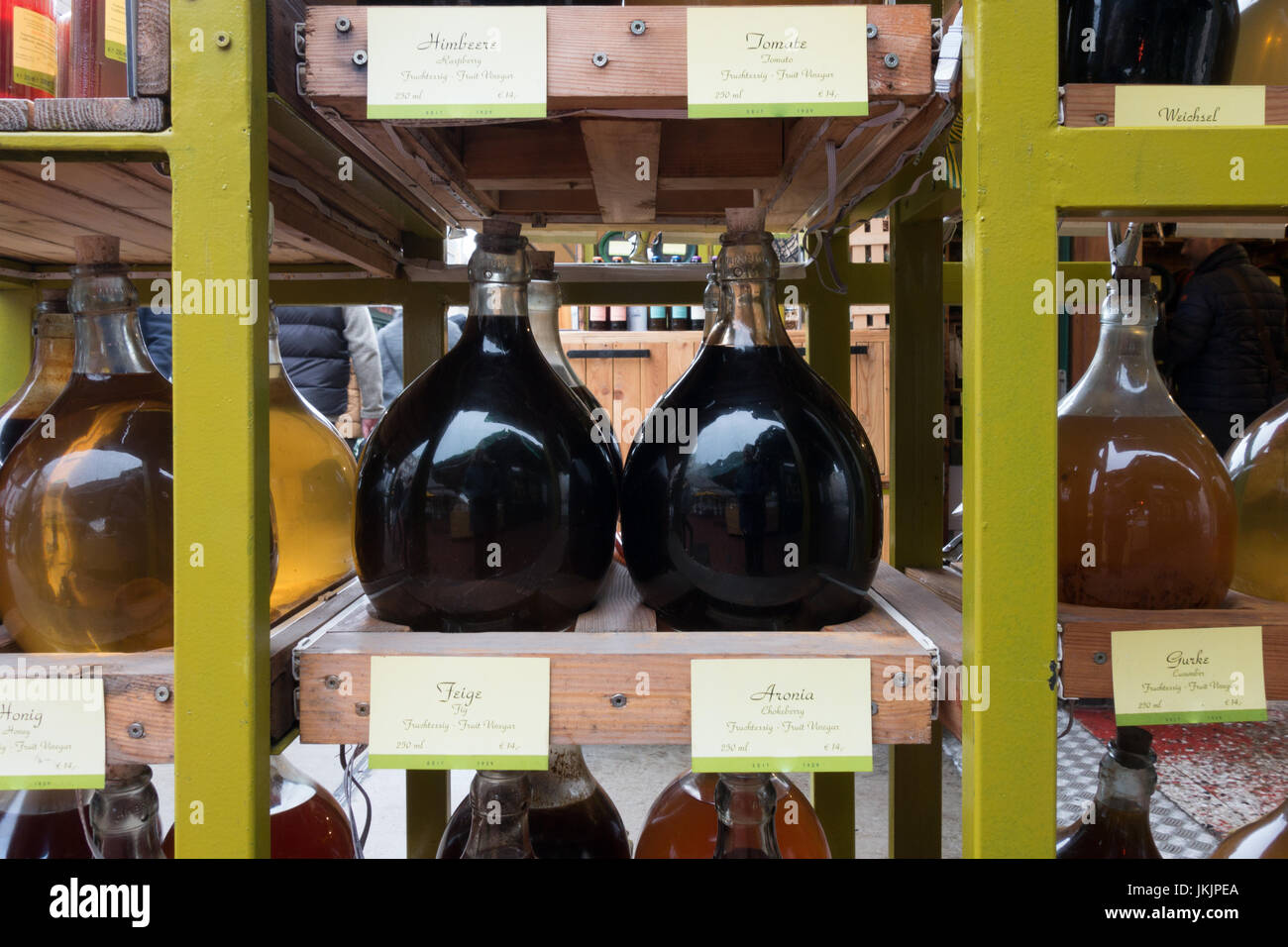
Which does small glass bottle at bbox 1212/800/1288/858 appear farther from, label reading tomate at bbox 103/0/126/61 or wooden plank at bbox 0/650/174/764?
label reading tomate at bbox 103/0/126/61

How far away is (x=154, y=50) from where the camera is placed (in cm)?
61

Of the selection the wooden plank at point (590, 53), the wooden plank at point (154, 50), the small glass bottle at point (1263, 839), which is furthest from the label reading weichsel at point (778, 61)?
the small glass bottle at point (1263, 839)

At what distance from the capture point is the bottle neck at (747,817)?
2.70ft

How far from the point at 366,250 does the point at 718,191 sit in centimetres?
44

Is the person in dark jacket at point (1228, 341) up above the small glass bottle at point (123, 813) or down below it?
above

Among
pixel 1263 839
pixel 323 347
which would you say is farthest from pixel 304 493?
pixel 323 347

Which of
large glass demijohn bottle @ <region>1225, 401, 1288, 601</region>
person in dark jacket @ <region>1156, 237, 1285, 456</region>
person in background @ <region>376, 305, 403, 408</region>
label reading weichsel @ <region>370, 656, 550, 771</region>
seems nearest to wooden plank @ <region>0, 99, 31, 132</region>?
label reading weichsel @ <region>370, 656, 550, 771</region>

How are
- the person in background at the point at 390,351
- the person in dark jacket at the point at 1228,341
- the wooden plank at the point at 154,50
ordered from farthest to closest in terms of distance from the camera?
the person in background at the point at 390,351, the person in dark jacket at the point at 1228,341, the wooden plank at the point at 154,50

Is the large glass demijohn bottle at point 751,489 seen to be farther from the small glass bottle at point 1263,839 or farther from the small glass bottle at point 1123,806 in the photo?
the small glass bottle at point 1263,839

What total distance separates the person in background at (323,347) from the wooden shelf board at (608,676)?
2628 mm

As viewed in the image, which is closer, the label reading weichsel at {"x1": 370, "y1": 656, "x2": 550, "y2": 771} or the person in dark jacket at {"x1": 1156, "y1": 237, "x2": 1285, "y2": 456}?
the label reading weichsel at {"x1": 370, "y1": 656, "x2": 550, "y2": 771}

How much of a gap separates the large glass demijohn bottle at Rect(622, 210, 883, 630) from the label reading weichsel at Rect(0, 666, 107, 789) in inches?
16.5

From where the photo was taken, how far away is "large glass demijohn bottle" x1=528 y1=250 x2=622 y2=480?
1.01 metres

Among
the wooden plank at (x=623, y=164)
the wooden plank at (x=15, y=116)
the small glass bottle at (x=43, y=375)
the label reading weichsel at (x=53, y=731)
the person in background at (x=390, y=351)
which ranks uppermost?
the person in background at (x=390, y=351)
